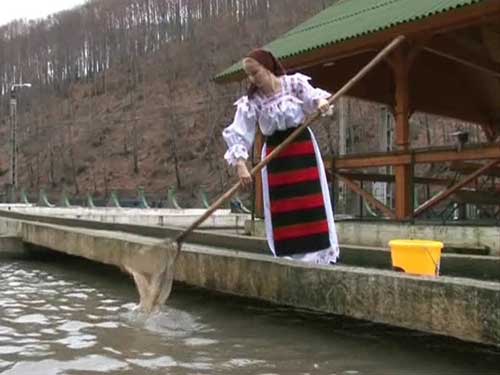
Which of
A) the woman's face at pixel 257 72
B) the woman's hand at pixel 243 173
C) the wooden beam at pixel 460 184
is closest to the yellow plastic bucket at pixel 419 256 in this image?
the woman's hand at pixel 243 173

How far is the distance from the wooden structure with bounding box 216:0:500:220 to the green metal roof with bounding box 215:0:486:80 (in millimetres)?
29

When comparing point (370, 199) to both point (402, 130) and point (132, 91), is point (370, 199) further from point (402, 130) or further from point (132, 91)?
point (132, 91)

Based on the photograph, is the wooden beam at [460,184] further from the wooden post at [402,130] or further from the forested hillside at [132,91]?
the forested hillside at [132,91]

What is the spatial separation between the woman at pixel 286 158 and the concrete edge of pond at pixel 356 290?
0.26m

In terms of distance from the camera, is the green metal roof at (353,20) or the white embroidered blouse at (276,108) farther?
the green metal roof at (353,20)

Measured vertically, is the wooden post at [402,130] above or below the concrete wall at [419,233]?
above

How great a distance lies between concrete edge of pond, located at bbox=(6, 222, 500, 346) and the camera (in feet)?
14.4

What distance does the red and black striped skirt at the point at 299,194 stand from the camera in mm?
5648

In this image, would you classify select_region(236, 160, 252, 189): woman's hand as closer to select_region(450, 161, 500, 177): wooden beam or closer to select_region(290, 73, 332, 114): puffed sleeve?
select_region(290, 73, 332, 114): puffed sleeve

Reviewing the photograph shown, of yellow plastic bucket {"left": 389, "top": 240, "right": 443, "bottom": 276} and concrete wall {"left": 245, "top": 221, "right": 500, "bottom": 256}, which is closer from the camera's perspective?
yellow plastic bucket {"left": 389, "top": 240, "right": 443, "bottom": 276}

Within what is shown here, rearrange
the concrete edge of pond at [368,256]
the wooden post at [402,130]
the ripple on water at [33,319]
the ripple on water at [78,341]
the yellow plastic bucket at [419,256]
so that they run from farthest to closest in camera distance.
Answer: the wooden post at [402,130], the concrete edge of pond at [368,256], the ripple on water at [33,319], the yellow plastic bucket at [419,256], the ripple on water at [78,341]

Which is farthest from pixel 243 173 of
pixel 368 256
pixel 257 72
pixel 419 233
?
pixel 419 233

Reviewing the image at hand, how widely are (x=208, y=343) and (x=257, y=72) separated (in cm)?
203

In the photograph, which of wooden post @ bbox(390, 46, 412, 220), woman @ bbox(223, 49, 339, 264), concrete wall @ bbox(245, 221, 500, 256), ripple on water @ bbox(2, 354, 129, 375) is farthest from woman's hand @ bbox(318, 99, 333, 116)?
wooden post @ bbox(390, 46, 412, 220)
